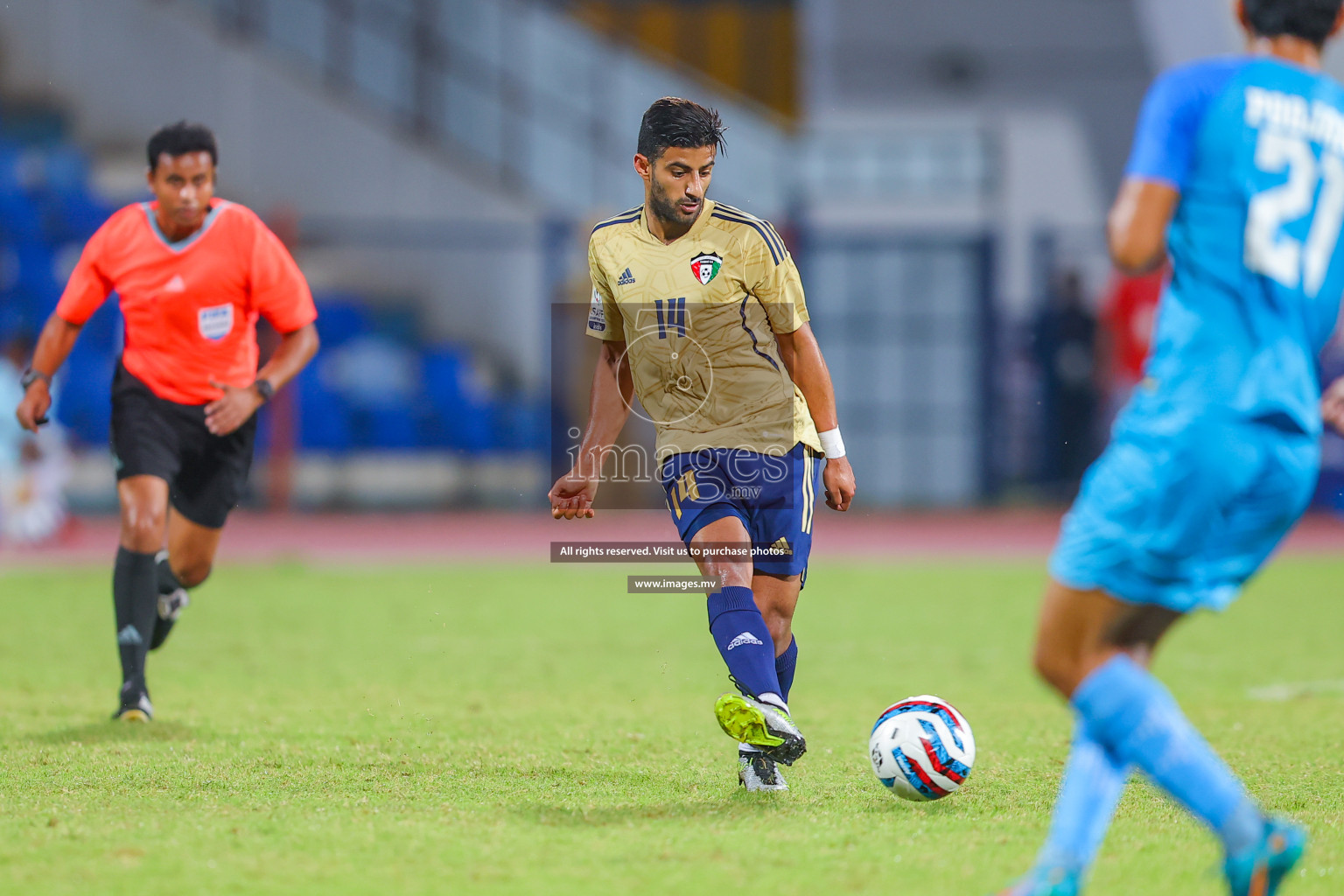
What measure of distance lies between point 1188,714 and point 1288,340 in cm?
401

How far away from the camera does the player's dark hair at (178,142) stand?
21.4 ft

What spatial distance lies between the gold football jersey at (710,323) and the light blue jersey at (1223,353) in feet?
6.27

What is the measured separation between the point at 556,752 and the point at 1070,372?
46.2 ft

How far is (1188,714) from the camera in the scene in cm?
692

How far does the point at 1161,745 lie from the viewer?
328 cm

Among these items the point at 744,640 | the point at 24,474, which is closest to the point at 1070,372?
the point at 24,474

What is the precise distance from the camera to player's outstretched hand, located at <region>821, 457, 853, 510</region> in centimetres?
506

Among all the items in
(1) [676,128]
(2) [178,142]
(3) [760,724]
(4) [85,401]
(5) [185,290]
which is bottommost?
(3) [760,724]

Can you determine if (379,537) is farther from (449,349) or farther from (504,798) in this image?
(504,798)

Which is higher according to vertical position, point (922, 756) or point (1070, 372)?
point (1070, 372)

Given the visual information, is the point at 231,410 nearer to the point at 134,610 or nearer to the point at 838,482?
the point at 134,610

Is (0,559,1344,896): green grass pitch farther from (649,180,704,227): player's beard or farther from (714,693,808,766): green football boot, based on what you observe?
(649,180,704,227): player's beard

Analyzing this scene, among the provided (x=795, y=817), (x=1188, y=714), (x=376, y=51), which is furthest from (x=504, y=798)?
(x=376, y=51)

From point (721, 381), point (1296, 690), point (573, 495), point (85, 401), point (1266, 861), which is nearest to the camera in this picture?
point (1266, 861)
